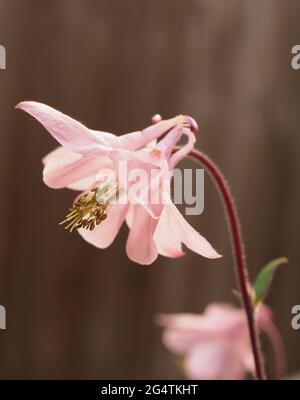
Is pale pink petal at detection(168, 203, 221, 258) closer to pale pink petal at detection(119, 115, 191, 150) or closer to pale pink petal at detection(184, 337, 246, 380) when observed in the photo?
pale pink petal at detection(119, 115, 191, 150)

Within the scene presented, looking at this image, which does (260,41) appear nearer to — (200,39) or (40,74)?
(200,39)

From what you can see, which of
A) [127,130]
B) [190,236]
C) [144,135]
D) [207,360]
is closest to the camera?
[190,236]

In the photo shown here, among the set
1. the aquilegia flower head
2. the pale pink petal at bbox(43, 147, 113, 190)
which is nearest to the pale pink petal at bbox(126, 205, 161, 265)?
the aquilegia flower head

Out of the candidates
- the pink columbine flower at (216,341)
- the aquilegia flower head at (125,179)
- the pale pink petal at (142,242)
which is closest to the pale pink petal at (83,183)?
the aquilegia flower head at (125,179)

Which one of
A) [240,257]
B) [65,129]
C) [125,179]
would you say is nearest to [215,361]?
[240,257]

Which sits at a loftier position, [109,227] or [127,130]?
[127,130]

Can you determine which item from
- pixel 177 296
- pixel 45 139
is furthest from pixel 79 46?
pixel 177 296

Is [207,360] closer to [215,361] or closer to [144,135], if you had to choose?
[215,361]
